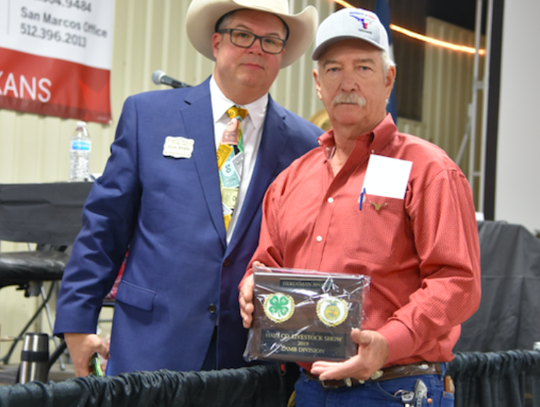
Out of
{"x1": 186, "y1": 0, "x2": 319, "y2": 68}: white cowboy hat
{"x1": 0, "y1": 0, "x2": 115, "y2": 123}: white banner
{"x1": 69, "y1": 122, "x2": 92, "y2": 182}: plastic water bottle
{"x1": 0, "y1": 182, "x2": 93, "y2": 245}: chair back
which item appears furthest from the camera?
{"x1": 0, "y1": 0, "x2": 115, "y2": 123}: white banner

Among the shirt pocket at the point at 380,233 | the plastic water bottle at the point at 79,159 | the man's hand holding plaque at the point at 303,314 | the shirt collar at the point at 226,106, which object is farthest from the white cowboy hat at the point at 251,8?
the plastic water bottle at the point at 79,159

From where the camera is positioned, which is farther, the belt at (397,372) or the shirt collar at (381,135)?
the shirt collar at (381,135)

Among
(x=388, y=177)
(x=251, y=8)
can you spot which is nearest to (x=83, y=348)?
(x=388, y=177)

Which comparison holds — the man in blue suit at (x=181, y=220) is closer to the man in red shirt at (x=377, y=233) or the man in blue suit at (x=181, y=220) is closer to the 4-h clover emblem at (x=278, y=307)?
the man in red shirt at (x=377, y=233)

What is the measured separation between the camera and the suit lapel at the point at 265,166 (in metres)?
1.60

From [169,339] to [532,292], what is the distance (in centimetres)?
257

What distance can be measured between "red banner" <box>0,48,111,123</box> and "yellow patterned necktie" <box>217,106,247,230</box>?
330cm

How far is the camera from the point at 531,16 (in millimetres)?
4980

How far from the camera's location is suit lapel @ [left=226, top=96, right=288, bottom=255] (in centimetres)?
160

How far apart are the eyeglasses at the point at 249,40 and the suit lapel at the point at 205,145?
0.17m

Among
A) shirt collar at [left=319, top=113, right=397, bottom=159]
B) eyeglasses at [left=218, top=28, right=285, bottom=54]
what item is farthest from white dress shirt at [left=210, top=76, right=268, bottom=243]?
shirt collar at [left=319, top=113, right=397, bottom=159]

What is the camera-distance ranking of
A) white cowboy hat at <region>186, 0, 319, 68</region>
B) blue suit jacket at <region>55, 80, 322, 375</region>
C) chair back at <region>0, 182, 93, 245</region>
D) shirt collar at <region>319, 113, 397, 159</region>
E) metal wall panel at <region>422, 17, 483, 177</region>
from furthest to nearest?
metal wall panel at <region>422, 17, 483, 177</region>, chair back at <region>0, 182, 93, 245</region>, white cowboy hat at <region>186, 0, 319, 68</region>, blue suit jacket at <region>55, 80, 322, 375</region>, shirt collar at <region>319, 113, 397, 159</region>

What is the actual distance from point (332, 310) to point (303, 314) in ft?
0.20

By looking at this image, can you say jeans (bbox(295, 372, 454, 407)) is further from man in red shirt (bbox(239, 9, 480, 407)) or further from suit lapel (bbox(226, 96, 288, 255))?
suit lapel (bbox(226, 96, 288, 255))
